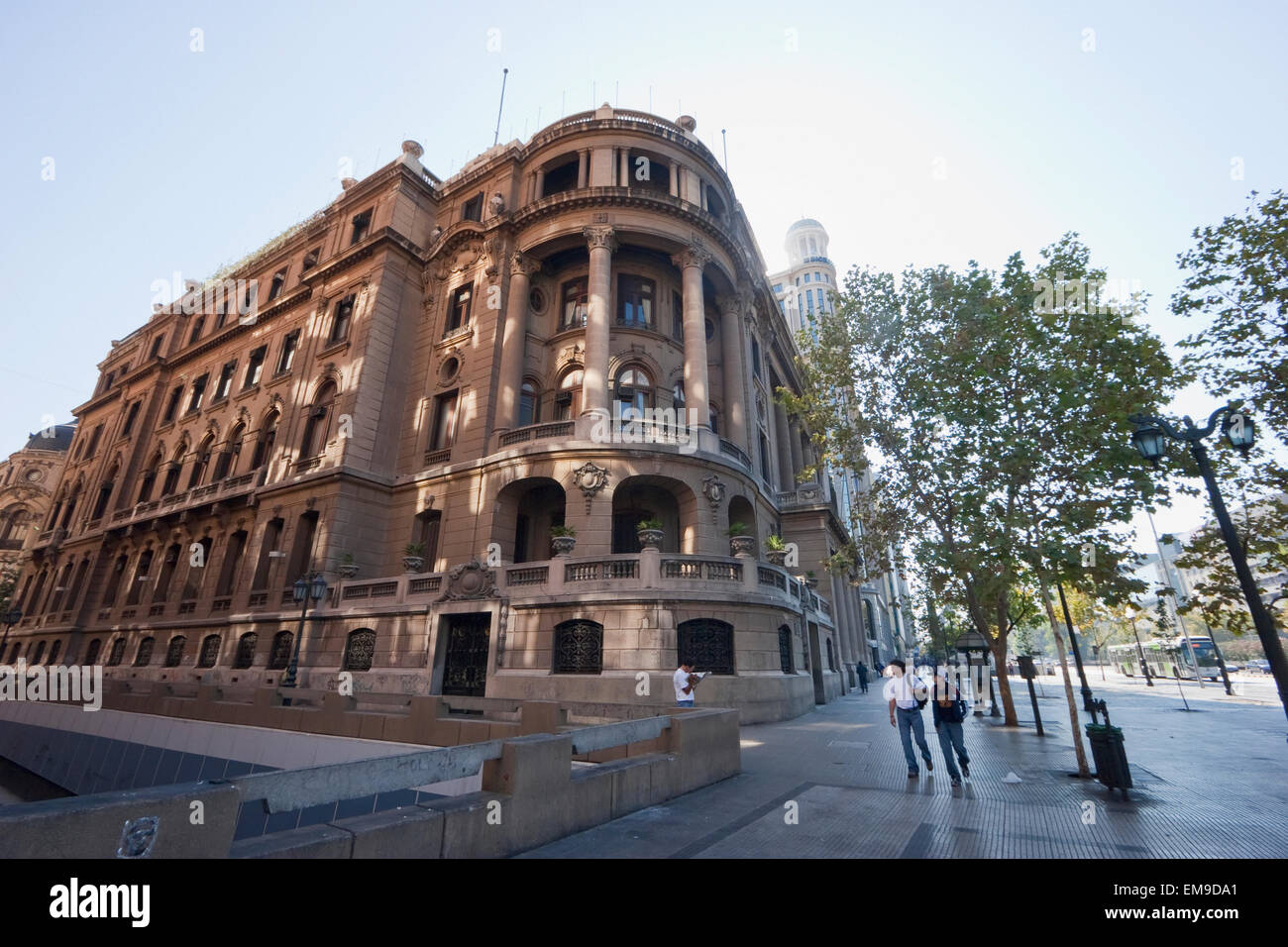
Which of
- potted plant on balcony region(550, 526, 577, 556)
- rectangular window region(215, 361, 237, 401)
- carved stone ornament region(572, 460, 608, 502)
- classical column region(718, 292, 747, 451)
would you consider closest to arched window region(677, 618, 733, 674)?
potted plant on balcony region(550, 526, 577, 556)

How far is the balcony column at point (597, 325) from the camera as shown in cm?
2169

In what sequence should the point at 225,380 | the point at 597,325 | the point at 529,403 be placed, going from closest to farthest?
the point at 597,325 → the point at 529,403 → the point at 225,380

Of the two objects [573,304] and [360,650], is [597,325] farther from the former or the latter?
[360,650]

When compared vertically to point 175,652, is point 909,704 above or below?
below

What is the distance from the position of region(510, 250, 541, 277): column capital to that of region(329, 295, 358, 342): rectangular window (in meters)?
9.51

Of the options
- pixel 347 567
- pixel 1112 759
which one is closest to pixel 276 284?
pixel 347 567

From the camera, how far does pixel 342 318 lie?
99.0ft

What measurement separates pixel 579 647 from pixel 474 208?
25.0 meters

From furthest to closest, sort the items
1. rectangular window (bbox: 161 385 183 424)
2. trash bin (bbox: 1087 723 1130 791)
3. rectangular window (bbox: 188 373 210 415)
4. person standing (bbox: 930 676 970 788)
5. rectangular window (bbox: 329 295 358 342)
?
rectangular window (bbox: 161 385 183 424), rectangular window (bbox: 188 373 210 415), rectangular window (bbox: 329 295 358 342), person standing (bbox: 930 676 970 788), trash bin (bbox: 1087 723 1130 791)

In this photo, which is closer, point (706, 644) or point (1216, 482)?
point (1216, 482)

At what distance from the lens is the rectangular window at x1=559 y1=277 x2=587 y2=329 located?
27016mm

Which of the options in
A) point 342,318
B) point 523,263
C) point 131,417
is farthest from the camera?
point 131,417

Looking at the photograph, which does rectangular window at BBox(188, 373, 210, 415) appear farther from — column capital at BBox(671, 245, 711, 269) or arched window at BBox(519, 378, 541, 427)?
column capital at BBox(671, 245, 711, 269)
